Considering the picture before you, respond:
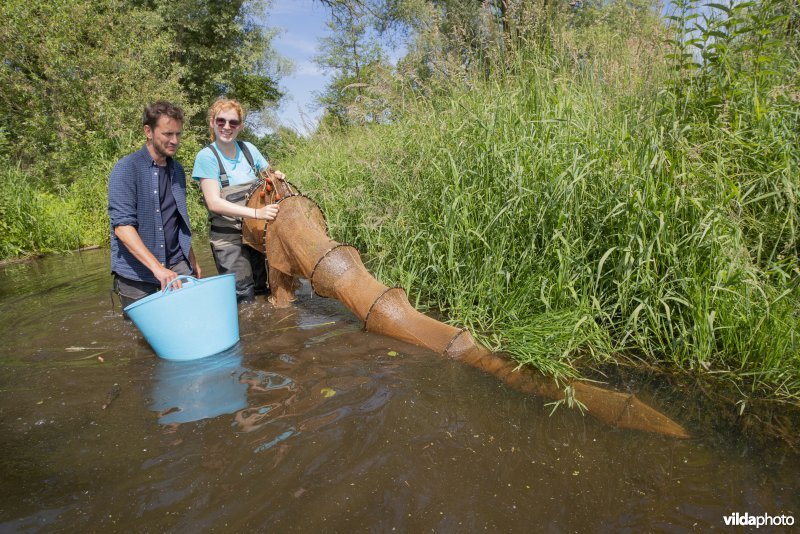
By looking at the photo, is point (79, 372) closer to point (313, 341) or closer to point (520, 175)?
point (313, 341)

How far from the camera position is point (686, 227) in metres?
2.80

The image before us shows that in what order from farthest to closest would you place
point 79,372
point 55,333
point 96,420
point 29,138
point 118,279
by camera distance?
point 29,138, point 55,333, point 118,279, point 79,372, point 96,420

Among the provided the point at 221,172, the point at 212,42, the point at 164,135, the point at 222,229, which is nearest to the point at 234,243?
the point at 222,229

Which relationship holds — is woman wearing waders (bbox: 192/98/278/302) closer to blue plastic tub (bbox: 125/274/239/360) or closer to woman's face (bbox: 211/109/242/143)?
woman's face (bbox: 211/109/242/143)

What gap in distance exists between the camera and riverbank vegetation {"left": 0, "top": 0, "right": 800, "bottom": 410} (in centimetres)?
266

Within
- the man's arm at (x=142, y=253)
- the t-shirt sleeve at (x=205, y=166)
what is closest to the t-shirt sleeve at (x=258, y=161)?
the t-shirt sleeve at (x=205, y=166)

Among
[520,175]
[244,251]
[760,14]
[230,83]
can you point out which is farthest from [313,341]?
[230,83]

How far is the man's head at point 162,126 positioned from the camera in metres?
3.08

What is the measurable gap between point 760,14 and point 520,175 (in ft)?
6.39

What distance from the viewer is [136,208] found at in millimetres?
3166

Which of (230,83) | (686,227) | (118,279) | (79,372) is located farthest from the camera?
(230,83)

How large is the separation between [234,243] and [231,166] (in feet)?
2.10

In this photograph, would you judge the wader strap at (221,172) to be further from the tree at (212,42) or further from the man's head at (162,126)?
the tree at (212,42)

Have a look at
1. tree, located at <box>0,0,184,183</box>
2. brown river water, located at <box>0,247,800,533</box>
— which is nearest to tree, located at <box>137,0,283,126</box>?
tree, located at <box>0,0,184,183</box>
